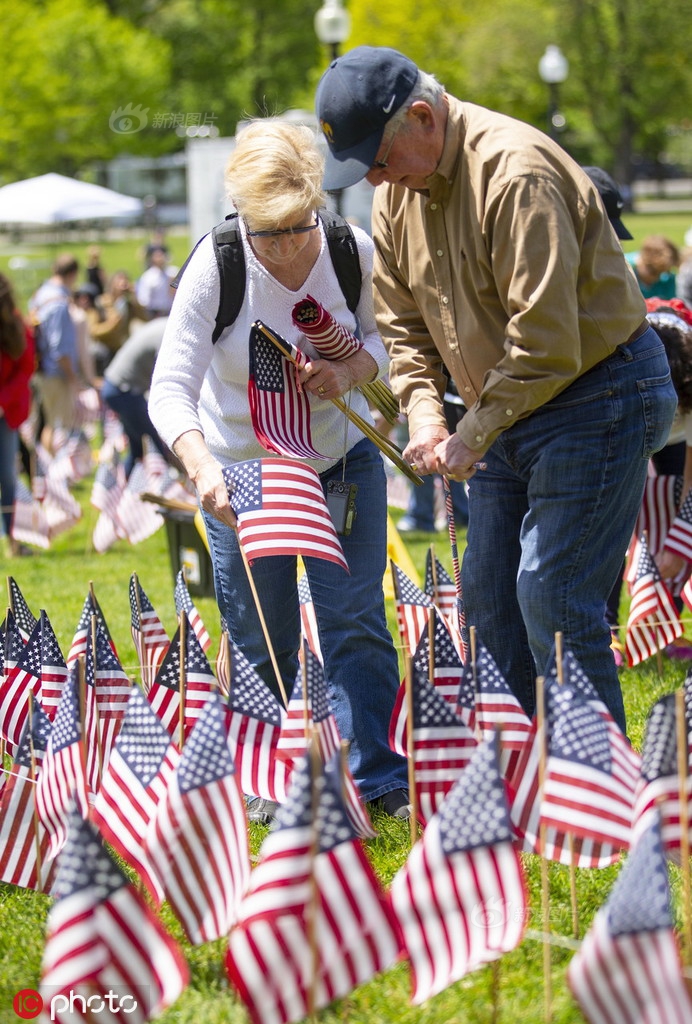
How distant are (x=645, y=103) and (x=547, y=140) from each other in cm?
5568

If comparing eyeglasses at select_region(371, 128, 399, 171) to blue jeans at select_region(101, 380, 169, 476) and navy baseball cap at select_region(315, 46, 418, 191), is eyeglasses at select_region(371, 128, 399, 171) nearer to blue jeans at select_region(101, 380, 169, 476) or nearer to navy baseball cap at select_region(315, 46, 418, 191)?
navy baseball cap at select_region(315, 46, 418, 191)

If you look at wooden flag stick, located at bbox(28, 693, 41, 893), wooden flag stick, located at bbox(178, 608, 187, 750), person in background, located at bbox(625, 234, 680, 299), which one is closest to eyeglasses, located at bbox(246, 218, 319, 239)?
wooden flag stick, located at bbox(178, 608, 187, 750)

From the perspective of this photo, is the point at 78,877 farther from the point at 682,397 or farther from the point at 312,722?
the point at 682,397

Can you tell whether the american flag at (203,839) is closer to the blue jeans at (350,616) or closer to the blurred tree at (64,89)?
the blue jeans at (350,616)

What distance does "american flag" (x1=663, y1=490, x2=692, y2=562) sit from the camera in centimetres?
571

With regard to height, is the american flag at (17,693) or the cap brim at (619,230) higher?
the cap brim at (619,230)

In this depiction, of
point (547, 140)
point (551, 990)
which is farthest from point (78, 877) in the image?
point (547, 140)

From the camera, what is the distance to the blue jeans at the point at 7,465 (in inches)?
Result: 391

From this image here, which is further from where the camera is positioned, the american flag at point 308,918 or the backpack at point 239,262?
the backpack at point 239,262

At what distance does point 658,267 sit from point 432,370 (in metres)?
5.61

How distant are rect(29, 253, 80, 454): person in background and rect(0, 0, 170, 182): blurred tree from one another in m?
32.8

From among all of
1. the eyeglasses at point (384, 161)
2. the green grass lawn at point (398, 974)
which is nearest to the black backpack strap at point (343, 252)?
the eyeglasses at point (384, 161)

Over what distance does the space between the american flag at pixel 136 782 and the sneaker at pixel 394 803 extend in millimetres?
995

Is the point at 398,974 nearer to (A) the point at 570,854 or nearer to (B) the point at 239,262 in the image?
(A) the point at 570,854
